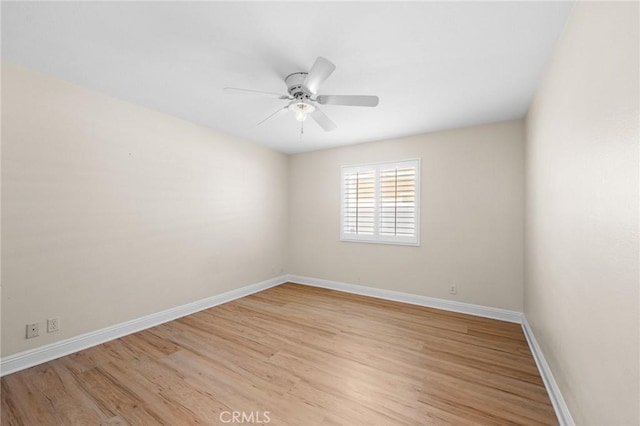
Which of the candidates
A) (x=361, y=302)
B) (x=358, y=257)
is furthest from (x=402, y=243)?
(x=361, y=302)

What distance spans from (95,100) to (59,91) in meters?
0.26

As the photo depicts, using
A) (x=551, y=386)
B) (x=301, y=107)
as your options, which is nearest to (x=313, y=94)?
(x=301, y=107)

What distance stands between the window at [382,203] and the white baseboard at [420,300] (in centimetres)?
79

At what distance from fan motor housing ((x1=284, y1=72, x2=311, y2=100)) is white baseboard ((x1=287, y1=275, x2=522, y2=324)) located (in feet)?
10.1

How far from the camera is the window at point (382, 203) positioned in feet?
12.5

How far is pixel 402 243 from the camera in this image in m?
3.88

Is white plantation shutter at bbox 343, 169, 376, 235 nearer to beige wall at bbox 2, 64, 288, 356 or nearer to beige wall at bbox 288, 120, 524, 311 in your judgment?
beige wall at bbox 288, 120, 524, 311

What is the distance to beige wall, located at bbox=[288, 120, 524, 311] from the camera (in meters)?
3.17

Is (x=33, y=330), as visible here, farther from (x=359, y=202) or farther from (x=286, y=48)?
(x=359, y=202)

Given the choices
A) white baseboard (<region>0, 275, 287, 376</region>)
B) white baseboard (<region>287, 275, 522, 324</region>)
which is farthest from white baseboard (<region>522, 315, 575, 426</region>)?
white baseboard (<region>0, 275, 287, 376</region>)

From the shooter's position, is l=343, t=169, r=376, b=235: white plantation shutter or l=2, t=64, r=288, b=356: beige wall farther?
l=343, t=169, r=376, b=235: white plantation shutter

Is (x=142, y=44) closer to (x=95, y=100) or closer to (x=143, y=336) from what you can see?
(x=95, y=100)

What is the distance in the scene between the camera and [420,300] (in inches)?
146

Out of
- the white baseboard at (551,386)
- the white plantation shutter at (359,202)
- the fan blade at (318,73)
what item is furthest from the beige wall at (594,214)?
the white plantation shutter at (359,202)
